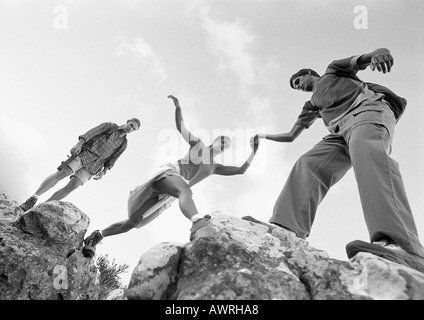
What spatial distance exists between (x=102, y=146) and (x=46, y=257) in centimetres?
351

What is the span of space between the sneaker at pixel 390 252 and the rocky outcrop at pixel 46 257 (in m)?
3.02

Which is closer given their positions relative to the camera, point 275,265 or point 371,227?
point 275,265

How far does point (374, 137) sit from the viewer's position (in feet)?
9.34

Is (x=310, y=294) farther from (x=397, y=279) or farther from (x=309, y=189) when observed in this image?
(x=309, y=189)

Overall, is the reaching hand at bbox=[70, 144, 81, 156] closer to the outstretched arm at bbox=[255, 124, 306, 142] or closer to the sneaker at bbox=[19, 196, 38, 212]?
the sneaker at bbox=[19, 196, 38, 212]

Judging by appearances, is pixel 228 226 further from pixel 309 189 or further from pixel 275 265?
pixel 309 189

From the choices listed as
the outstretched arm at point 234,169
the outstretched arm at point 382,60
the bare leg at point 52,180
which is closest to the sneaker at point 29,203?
the bare leg at point 52,180

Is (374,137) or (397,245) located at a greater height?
(374,137)

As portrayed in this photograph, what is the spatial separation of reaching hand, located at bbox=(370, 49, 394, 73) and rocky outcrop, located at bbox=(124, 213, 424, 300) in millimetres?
1759

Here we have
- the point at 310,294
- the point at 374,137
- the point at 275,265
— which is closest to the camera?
the point at 310,294
